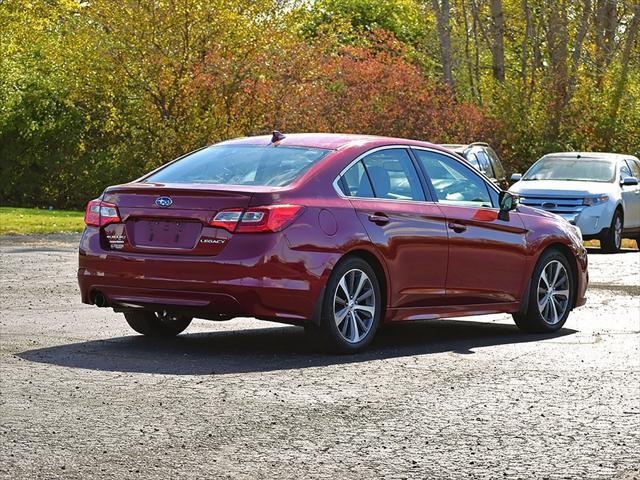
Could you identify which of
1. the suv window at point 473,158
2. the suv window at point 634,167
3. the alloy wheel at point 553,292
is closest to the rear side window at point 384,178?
the alloy wheel at point 553,292

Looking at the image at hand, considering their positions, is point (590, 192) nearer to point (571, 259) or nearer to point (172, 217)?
point (571, 259)

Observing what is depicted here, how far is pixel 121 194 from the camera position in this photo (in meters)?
10.5

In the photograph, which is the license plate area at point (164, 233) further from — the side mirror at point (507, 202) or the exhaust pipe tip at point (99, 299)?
the side mirror at point (507, 202)

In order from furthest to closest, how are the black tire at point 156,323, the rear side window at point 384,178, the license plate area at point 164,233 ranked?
the black tire at point 156,323
the rear side window at point 384,178
the license plate area at point 164,233

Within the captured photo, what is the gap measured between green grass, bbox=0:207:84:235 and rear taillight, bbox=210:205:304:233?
14515 mm

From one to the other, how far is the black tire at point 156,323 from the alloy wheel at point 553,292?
9.78 feet

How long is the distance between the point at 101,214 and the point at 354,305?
1.89m

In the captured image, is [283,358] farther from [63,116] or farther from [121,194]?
[63,116]

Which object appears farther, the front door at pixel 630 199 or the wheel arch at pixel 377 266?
the front door at pixel 630 199

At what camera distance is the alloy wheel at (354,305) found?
1043cm

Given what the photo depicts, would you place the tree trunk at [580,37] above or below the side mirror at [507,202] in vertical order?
above

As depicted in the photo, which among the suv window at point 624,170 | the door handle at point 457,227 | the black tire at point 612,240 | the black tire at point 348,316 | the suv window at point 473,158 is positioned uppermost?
the suv window at point 473,158

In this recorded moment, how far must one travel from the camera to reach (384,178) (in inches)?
440

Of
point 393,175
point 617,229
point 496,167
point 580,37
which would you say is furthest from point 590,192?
point 580,37
